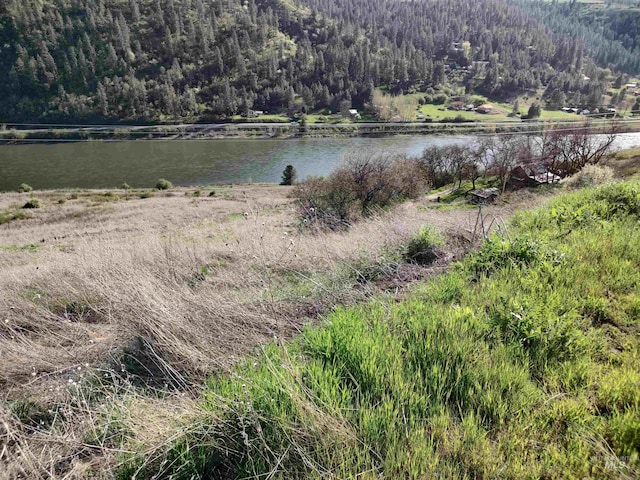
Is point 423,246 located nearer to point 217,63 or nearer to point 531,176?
point 531,176

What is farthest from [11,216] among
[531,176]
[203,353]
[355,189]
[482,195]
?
[531,176]

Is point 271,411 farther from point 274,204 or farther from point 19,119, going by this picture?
point 19,119

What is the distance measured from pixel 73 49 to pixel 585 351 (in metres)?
180

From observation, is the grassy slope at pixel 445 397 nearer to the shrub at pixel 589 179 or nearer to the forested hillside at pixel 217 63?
the shrub at pixel 589 179

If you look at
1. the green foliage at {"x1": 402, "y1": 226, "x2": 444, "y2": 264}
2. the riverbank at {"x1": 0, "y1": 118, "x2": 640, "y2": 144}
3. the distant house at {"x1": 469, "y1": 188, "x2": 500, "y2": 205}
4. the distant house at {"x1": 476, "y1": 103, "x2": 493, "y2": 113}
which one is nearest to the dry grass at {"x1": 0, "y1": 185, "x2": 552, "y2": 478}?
the green foliage at {"x1": 402, "y1": 226, "x2": 444, "y2": 264}

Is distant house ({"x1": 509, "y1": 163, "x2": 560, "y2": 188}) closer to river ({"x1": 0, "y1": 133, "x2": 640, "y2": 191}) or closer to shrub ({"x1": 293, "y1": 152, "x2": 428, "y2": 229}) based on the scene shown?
shrub ({"x1": 293, "y1": 152, "x2": 428, "y2": 229})

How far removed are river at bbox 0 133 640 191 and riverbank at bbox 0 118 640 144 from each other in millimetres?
5052

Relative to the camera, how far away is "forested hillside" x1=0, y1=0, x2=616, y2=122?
12425cm

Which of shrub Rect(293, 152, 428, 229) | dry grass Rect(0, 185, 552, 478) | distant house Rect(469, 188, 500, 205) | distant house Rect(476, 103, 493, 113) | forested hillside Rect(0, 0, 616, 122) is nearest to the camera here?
dry grass Rect(0, 185, 552, 478)

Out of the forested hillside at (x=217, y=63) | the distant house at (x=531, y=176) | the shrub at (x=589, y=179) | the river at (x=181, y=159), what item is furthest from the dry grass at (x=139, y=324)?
the forested hillside at (x=217, y=63)

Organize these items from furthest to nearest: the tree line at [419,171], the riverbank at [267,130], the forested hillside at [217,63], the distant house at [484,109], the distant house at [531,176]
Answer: the distant house at [484,109]
the forested hillside at [217,63]
the riverbank at [267,130]
the distant house at [531,176]
the tree line at [419,171]

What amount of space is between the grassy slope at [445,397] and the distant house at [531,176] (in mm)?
47800

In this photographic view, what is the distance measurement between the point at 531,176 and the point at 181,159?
232 feet

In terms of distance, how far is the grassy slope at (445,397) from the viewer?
216 cm
